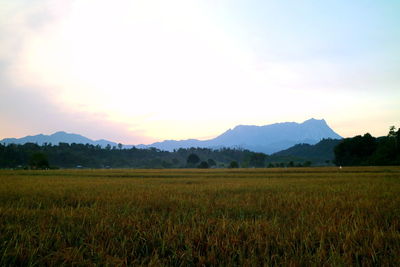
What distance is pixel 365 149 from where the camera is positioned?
7869 cm

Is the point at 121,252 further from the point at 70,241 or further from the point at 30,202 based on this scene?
the point at 30,202

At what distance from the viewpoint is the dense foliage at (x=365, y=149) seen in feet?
219

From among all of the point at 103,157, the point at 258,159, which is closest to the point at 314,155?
the point at 258,159

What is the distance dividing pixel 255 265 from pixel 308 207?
3.83 metres

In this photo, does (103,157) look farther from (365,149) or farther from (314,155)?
(314,155)

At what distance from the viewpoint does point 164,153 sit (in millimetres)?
169625

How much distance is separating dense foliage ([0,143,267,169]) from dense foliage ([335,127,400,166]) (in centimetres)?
4531

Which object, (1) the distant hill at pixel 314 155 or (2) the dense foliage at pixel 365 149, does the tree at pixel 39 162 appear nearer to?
(2) the dense foliage at pixel 365 149

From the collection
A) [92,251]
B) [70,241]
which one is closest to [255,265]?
[92,251]

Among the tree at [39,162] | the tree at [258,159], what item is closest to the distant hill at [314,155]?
the tree at [258,159]

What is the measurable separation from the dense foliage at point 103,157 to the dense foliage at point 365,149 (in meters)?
45.3

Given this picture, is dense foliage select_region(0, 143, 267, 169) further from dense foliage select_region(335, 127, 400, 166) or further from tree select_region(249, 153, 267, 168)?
dense foliage select_region(335, 127, 400, 166)

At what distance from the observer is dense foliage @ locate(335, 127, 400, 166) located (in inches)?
2623

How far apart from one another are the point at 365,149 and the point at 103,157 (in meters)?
118
